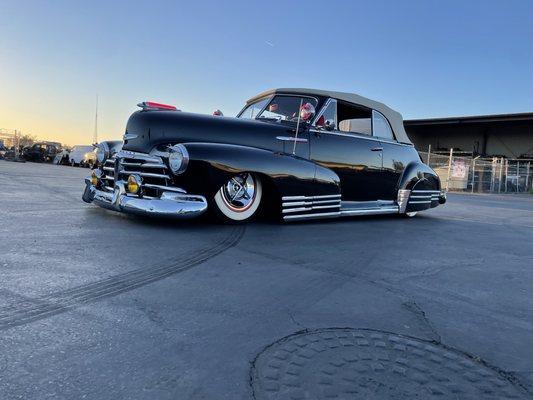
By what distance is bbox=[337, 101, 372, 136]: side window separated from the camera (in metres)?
7.05

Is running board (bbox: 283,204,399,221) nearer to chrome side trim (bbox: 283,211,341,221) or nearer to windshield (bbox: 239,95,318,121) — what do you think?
chrome side trim (bbox: 283,211,341,221)

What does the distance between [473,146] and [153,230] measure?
127 feet

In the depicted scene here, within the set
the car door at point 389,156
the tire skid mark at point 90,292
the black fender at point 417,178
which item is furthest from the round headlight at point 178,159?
the black fender at point 417,178

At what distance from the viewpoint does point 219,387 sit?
73.9 inches

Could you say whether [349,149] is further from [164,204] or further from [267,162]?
[164,204]

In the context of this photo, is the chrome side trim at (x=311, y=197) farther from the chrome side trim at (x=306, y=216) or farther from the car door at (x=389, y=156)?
the car door at (x=389, y=156)

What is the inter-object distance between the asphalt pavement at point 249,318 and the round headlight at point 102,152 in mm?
1454

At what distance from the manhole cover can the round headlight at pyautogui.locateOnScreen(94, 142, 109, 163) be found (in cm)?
461

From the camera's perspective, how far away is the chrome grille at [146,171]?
5133 mm

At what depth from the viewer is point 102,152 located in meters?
6.23

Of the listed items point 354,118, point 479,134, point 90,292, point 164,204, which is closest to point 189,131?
point 164,204

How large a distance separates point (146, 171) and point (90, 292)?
103 inches

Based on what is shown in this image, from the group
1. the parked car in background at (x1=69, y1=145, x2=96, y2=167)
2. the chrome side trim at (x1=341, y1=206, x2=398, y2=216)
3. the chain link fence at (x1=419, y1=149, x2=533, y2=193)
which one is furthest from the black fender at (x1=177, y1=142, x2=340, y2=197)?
the parked car in background at (x1=69, y1=145, x2=96, y2=167)

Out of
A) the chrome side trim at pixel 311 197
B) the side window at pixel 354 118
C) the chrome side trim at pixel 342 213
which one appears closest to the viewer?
the chrome side trim at pixel 311 197
